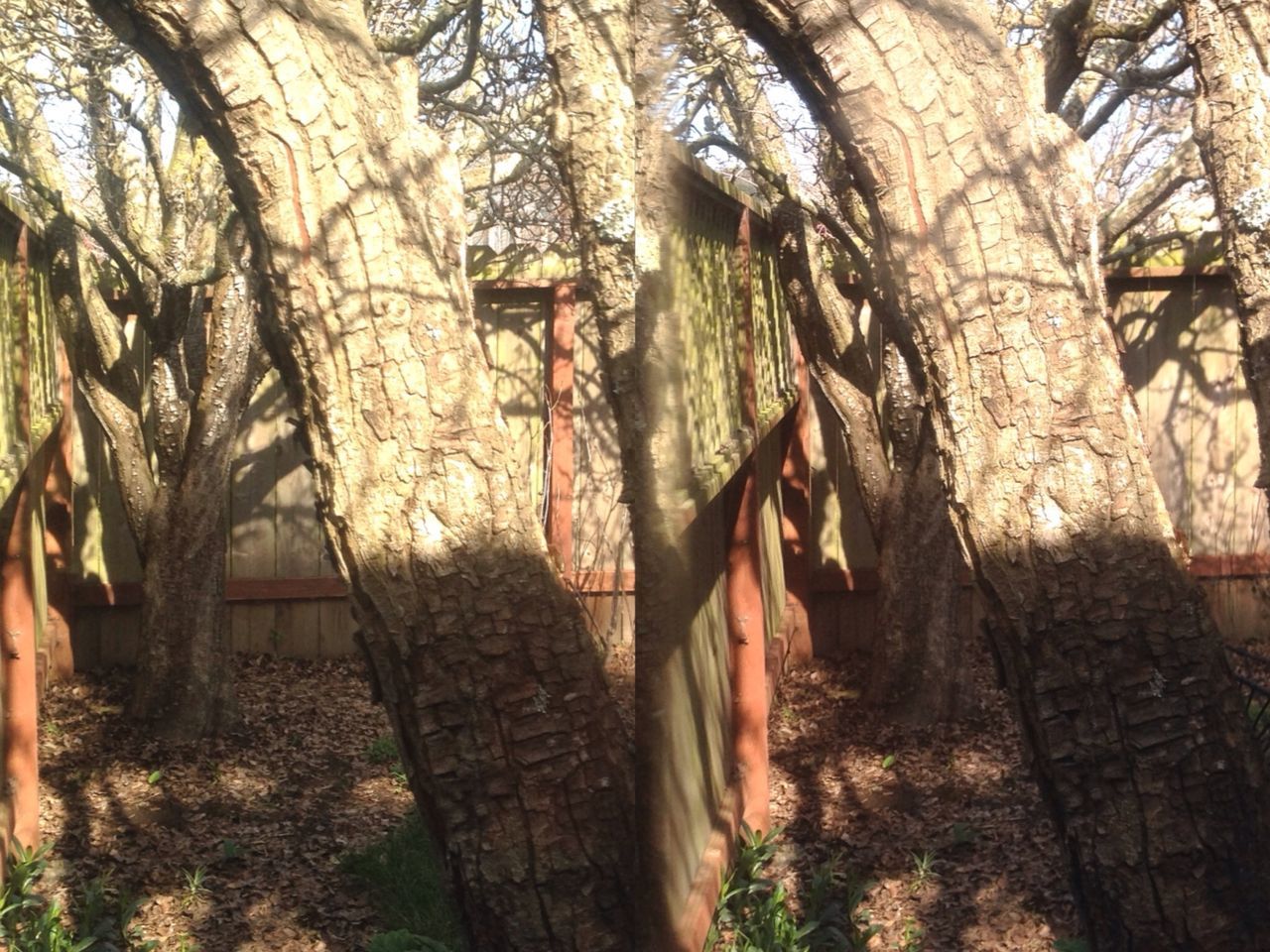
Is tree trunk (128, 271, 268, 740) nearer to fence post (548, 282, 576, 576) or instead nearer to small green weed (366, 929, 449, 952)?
fence post (548, 282, 576, 576)

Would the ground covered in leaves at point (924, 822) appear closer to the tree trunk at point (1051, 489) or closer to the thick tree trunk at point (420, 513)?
the tree trunk at point (1051, 489)

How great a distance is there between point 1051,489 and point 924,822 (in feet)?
10.2

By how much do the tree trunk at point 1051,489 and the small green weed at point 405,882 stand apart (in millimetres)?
2347

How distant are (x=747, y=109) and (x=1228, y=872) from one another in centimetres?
514

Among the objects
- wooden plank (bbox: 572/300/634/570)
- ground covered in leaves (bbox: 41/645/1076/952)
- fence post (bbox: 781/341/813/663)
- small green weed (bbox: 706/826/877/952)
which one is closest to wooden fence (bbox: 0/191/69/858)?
ground covered in leaves (bbox: 41/645/1076/952)

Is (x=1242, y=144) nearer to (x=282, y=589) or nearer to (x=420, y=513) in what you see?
(x=420, y=513)

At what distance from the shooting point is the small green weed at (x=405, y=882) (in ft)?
13.7

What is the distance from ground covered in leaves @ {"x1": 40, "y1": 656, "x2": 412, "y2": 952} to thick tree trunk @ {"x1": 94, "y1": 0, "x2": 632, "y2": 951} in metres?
2.42

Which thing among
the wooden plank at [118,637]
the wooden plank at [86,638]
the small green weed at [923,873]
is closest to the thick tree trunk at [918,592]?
the small green weed at [923,873]

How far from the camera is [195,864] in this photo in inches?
190

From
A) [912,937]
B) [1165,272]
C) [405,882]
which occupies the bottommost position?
[912,937]

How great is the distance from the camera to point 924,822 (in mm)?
4938

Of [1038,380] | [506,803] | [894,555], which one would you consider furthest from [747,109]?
[506,803]

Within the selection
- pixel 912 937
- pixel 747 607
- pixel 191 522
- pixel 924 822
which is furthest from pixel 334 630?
pixel 912 937
